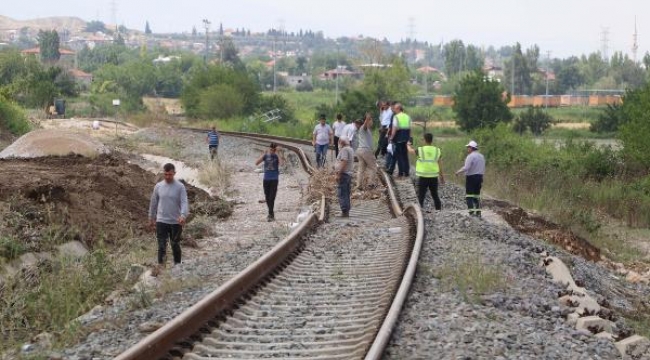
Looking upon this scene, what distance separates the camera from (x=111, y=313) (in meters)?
10.3

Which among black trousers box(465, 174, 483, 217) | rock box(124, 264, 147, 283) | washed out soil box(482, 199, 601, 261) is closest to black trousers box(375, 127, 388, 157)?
washed out soil box(482, 199, 601, 261)

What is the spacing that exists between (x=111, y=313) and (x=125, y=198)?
42.7 ft

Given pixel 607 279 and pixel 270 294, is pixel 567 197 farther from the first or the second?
pixel 270 294

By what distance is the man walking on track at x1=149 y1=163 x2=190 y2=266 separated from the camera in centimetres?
1388

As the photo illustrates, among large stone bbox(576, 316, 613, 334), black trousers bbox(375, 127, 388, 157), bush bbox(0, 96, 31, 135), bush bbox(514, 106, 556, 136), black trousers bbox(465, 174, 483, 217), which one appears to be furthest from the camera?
bush bbox(514, 106, 556, 136)

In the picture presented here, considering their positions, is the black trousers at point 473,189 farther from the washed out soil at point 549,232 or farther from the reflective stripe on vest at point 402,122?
the reflective stripe on vest at point 402,122

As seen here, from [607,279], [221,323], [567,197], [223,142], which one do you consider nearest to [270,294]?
[221,323]

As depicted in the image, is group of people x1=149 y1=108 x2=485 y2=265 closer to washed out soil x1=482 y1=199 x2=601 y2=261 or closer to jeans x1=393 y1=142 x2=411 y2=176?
jeans x1=393 y1=142 x2=411 y2=176

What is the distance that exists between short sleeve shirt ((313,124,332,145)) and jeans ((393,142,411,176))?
4.61 meters

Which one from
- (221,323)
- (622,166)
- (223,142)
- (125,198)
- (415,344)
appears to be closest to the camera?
(415,344)

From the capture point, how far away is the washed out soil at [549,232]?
1945 centimetres

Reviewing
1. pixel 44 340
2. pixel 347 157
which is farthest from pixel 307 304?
pixel 347 157

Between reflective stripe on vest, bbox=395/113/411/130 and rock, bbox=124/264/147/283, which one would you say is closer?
rock, bbox=124/264/147/283

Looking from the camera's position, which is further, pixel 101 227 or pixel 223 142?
pixel 223 142
